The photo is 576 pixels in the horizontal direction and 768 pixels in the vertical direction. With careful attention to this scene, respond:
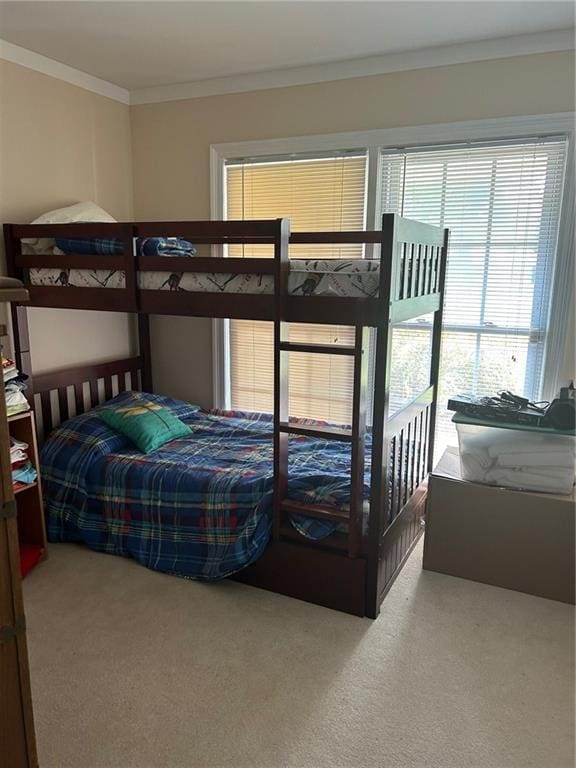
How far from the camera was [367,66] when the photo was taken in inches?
116

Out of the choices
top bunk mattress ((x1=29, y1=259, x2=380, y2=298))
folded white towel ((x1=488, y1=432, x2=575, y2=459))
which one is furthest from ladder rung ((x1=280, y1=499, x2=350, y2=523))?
top bunk mattress ((x1=29, y1=259, x2=380, y2=298))

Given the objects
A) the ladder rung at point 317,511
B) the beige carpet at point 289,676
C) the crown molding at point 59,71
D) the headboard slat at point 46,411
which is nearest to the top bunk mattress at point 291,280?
the headboard slat at point 46,411

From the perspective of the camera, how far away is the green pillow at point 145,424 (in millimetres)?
2988

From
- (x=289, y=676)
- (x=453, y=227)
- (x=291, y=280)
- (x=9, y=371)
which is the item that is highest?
(x=453, y=227)

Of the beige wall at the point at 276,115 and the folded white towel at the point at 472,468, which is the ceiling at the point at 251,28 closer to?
the beige wall at the point at 276,115

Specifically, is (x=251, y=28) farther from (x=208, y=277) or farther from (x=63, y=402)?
(x=63, y=402)

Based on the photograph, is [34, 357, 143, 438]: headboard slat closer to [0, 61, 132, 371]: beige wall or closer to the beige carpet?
[0, 61, 132, 371]: beige wall

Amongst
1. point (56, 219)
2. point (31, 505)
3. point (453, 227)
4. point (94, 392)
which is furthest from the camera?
point (94, 392)

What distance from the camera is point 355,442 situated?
7.23ft

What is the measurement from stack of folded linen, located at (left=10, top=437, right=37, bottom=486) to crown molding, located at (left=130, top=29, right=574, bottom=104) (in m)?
2.30

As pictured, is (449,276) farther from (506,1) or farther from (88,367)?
(88,367)

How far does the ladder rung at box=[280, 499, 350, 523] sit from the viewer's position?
2.32 m

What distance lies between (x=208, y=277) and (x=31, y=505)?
143 centimetres

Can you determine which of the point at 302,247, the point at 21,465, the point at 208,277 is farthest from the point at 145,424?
the point at 302,247
